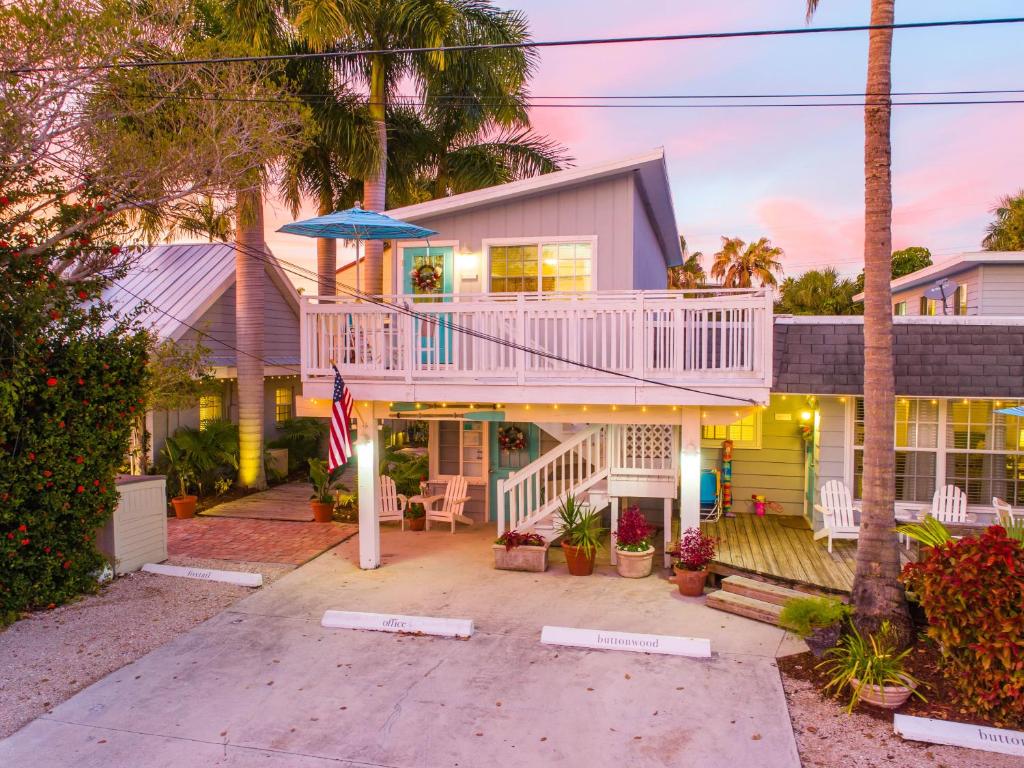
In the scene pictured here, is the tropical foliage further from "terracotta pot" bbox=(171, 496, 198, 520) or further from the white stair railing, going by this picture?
"terracotta pot" bbox=(171, 496, 198, 520)

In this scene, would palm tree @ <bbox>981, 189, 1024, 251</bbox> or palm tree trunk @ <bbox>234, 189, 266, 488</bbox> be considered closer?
palm tree trunk @ <bbox>234, 189, 266, 488</bbox>

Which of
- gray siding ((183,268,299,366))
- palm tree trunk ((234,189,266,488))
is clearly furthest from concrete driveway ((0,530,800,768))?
gray siding ((183,268,299,366))

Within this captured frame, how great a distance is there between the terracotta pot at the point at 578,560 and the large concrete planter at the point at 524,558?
0.43 m

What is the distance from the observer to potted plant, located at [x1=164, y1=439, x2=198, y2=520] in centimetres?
1394

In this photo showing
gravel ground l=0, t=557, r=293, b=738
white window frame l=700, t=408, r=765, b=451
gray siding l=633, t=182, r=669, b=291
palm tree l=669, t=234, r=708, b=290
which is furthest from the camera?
palm tree l=669, t=234, r=708, b=290

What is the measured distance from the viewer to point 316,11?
12492 millimetres

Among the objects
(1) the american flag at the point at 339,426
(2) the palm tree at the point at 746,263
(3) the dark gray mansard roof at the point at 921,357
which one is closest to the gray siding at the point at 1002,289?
(3) the dark gray mansard roof at the point at 921,357

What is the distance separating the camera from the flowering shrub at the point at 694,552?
362 inches

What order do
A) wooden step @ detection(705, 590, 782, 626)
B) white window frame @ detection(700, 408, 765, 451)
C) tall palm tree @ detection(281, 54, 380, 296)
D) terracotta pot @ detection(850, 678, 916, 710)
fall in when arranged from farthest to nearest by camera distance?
1. tall palm tree @ detection(281, 54, 380, 296)
2. white window frame @ detection(700, 408, 765, 451)
3. wooden step @ detection(705, 590, 782, 626)
4. terracotta pot @ detection(850, 678, 916, 710)

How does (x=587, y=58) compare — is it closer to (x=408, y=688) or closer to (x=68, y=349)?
(x=68, y=349)

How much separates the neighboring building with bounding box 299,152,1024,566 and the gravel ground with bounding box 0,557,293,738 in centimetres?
261

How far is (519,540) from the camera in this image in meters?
10.5

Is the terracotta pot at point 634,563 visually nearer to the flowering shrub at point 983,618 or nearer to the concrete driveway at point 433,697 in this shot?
the concrete driveway at point 433,697

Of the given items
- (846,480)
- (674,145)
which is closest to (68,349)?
(846,480)
